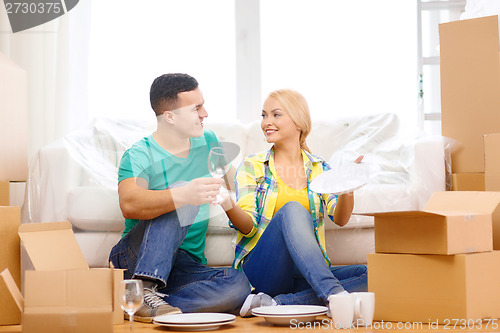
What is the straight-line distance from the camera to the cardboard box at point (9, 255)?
1.78m

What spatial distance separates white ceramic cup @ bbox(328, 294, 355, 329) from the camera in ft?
5.15

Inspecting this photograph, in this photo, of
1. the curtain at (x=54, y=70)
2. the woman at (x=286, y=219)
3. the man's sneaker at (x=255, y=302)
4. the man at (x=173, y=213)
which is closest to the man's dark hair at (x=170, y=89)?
the man at (x=173, y=213)

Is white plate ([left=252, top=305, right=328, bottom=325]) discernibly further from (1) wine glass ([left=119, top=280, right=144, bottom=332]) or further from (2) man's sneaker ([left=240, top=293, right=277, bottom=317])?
(1) wine glass ([left=119, top=280, right=144, bottom=332])

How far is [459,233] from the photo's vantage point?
65.3 inches

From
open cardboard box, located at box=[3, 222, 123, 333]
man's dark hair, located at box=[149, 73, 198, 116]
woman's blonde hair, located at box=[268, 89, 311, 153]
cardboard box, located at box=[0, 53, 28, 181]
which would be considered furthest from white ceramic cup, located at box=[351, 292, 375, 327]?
cardboard box, located at box=[0, 53, 28, 181]

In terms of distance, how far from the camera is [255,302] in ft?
6.08

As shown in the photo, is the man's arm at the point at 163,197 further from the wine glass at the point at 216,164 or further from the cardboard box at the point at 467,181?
the cardboard box at the point at 467,181

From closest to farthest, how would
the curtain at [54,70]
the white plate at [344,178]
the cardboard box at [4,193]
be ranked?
the white plate at [344,178] < the cardboard box at [4,193] < the curtain at [54,70]

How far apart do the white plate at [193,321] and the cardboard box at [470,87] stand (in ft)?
4.11

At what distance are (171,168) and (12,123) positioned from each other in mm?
632

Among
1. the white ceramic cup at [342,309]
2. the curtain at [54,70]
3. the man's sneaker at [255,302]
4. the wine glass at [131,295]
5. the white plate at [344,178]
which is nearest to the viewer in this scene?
the wine glass at [131,295]

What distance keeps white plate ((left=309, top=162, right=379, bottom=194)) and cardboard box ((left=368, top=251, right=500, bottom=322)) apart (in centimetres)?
21

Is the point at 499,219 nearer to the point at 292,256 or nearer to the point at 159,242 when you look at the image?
the point at 292,256

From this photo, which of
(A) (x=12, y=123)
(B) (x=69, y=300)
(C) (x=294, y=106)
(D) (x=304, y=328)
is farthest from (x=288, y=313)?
(A) (x=12, y=123)
